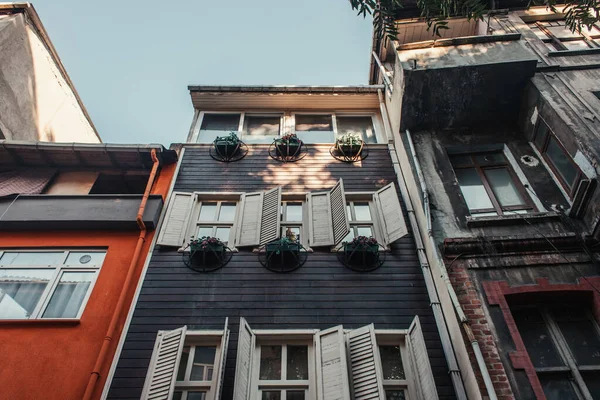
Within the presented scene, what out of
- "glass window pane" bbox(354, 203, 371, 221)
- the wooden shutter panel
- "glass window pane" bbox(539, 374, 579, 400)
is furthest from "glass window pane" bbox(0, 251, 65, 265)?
"glass window pane" bbox(539, 374, 579, 400)

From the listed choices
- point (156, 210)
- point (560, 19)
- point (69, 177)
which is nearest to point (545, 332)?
point (156, 210)

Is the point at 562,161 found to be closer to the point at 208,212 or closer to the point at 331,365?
the point at 331,365

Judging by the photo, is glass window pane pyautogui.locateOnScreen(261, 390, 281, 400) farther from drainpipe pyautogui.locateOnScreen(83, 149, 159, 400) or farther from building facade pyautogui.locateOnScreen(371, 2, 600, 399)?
building facade pyautogui.locateOnScreen(371, 2, 600, 399)

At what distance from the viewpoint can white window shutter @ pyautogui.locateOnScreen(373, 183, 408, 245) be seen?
8.09 m

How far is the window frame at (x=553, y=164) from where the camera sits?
23.1 feet

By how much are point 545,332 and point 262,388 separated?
4.32m

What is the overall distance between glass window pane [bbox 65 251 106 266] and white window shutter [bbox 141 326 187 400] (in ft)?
8.81

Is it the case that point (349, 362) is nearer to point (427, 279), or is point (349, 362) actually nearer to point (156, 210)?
point (427, 279)

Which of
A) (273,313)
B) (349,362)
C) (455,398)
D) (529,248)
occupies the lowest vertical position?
(455,398)

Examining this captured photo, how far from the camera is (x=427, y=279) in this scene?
754cm

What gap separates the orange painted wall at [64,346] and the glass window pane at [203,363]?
4.54 ft

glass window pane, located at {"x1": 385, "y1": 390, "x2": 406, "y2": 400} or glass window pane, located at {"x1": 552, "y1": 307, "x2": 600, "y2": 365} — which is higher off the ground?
glass window pane, located at {"x1": 552, "y1": 307, "x2": 600, "y2": 365}

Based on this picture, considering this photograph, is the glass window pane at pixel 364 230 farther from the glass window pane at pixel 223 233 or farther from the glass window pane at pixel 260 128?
the glass window pane at pixel 260 128

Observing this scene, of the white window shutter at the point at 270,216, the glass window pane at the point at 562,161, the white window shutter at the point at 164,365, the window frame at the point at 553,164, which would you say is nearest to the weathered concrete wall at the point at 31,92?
the white window shutter at the point at 270,216
